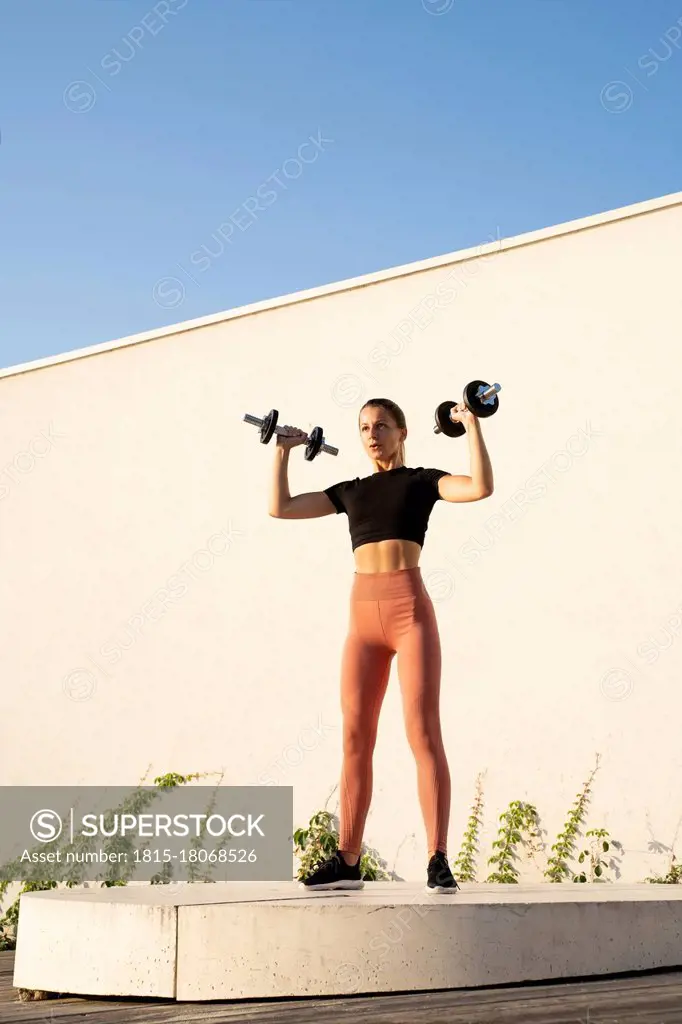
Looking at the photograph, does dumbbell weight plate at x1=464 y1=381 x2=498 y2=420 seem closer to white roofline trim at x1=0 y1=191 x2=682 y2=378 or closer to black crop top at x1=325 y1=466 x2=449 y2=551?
black crop top at x1=325 y1=466 x2=449 y2=551

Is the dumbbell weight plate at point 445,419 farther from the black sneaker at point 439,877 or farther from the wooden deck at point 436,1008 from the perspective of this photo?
the wooden deck at point 436,1008

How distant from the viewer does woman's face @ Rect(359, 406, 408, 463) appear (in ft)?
15.8

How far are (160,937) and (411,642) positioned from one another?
4.83ft

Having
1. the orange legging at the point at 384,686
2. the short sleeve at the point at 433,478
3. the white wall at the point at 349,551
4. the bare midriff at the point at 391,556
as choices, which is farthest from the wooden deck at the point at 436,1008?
the white wall at the point at 349,551

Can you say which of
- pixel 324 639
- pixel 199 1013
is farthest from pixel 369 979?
pixel 324 639

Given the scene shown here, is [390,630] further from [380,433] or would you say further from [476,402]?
[476,402]

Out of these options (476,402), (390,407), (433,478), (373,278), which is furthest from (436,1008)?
(373,278)

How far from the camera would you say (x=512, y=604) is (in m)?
6.95

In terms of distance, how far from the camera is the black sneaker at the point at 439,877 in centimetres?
434

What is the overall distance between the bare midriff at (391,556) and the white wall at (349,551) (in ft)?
7.79

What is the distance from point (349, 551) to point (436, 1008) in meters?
4.39

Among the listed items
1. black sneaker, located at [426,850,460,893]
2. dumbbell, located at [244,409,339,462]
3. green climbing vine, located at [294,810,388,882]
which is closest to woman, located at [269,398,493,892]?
black sneaker, located at [426,850,460,893]

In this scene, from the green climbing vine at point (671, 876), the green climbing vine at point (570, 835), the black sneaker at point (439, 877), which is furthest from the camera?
the green climbing vine at point (570, 835)

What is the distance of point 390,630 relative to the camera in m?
4.55
